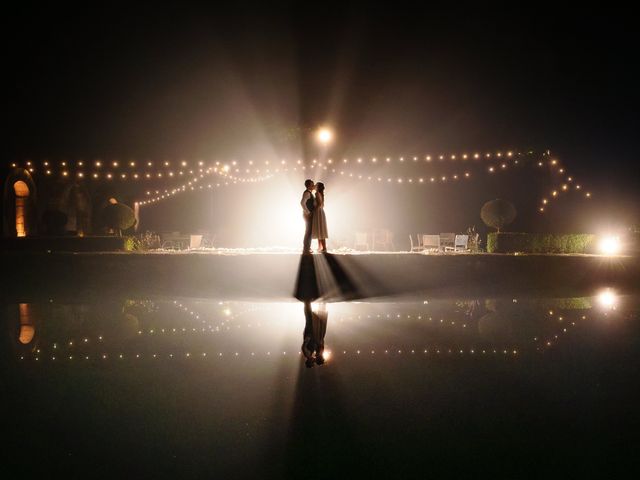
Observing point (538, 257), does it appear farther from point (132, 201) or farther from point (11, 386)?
point (132, 201)

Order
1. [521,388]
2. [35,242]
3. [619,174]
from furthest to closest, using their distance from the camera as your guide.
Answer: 1. [619,174]
2. [35,242]
3. [521,388]

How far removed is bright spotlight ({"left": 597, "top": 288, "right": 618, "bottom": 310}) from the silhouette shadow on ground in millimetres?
4055

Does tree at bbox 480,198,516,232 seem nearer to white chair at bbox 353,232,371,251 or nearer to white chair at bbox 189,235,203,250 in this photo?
white chair at bbox 353,232,371,251

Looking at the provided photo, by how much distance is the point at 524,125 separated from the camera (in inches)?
786

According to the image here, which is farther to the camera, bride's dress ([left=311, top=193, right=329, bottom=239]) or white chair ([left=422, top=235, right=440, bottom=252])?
white chair ([left=422, top=235, right=440, bottom=252])

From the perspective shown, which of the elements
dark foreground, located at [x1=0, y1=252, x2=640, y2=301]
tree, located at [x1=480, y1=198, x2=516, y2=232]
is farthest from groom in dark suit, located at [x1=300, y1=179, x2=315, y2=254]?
tree, located at [x1=480, y1=198, x2=516, y2=232]

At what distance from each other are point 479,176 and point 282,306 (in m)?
11.7

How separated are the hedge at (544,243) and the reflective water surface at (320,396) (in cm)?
775

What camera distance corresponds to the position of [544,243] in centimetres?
1420

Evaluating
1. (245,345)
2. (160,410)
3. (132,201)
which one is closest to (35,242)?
(132,201)

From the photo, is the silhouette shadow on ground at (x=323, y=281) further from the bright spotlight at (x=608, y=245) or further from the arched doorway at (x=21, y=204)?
the arched doorway at (x=21, y=204)

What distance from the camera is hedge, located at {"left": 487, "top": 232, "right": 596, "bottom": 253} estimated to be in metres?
14.2

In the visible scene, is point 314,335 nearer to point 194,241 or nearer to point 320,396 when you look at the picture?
point 320,396

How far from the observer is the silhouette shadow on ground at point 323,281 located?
9.85m
